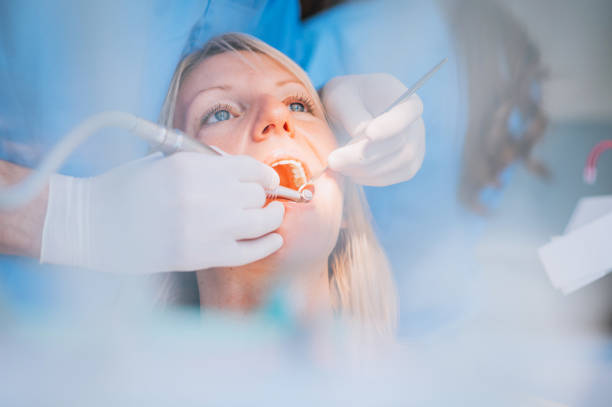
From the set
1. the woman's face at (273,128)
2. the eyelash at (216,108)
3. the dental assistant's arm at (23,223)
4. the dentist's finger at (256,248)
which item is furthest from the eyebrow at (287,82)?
the dental assistant's arm at (23,223)

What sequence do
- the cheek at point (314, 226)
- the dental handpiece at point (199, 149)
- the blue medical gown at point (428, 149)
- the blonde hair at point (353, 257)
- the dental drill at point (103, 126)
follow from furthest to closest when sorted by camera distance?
the blue medical gown at point (428, 149)
the blonde hair at point (353, 257)
the cheek at point (314, 226)
the dental handpiece at point (199, 149)
the dental drill at point (103, 126)

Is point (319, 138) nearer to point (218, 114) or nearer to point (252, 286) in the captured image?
point (218, 114)

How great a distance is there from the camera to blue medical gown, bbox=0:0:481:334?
0.86 meters

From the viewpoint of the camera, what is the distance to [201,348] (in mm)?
885

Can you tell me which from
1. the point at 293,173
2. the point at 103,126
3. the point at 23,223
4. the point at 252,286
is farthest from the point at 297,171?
the point at 23,223

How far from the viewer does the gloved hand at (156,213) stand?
2.47 ft

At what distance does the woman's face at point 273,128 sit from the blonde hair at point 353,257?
0.03 meters

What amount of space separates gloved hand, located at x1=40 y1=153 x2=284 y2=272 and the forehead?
209 mm

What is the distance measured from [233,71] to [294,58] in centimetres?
29

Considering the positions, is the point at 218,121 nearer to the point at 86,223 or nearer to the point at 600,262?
the point at 86,223

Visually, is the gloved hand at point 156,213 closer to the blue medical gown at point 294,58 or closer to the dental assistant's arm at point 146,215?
the dental assistant's arm at point 146,215

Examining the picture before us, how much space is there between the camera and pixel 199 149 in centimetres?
76

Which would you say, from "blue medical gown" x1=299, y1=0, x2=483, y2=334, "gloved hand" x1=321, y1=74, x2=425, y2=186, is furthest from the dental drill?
"blue medical gown" x1=299, y1=0, x2=483, y2=334

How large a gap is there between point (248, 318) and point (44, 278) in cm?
40
